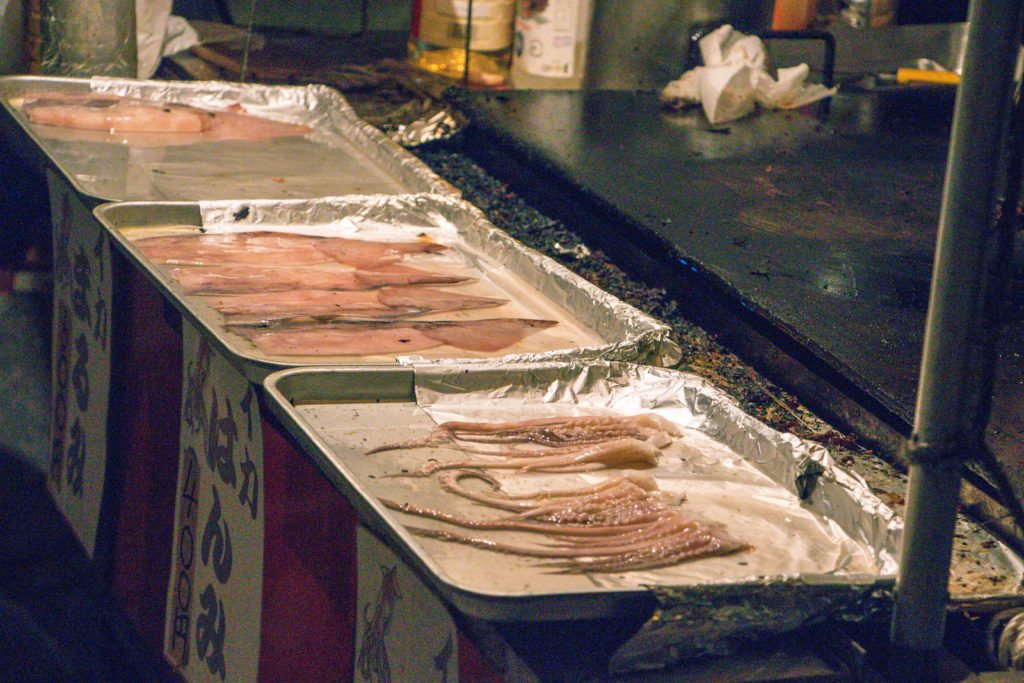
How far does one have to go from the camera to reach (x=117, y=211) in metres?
2.48

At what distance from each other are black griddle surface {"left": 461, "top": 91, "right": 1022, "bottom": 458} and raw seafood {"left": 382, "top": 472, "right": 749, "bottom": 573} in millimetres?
658

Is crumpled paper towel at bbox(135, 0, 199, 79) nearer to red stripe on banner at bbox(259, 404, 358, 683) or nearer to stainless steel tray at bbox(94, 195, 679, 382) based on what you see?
stainless steel tray at bbox(94, 195, 679, 382)

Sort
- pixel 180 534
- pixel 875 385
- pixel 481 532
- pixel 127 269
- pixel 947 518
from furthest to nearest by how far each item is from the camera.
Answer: pixel 127 269 → pixel 180 534 → pixel 875 385 → pixel 481 532 → pixel 947 518

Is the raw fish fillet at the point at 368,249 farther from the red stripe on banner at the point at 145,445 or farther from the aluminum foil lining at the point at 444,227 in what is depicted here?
the red stripe on banner at the point at 145,445

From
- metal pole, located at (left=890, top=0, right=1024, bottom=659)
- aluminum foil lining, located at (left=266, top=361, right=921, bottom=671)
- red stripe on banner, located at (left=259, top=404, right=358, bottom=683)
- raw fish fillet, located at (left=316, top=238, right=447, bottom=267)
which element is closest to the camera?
metal pole, located at (left=890, top=0, right=1024, bottom=659)

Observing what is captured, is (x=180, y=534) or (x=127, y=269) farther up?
(x=127, y=269)

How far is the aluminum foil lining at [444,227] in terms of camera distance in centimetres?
218

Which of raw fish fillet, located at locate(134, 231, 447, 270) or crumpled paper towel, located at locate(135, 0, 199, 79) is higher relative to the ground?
crumpled paper towel, located at locate(135, 0, 199, 79)

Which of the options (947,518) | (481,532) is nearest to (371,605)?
(481,532)

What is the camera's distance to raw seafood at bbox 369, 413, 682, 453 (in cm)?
171

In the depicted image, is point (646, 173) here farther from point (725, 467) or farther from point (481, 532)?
point (481, 532)

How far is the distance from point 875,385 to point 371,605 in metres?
0.95

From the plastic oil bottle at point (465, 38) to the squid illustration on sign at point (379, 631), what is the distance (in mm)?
2731

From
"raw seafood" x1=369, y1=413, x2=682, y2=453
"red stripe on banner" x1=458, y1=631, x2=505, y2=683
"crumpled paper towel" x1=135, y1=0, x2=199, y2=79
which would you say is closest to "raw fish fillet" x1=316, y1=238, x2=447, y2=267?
"raw seafood" x1=369, y1=413, x2=682, y2=453
